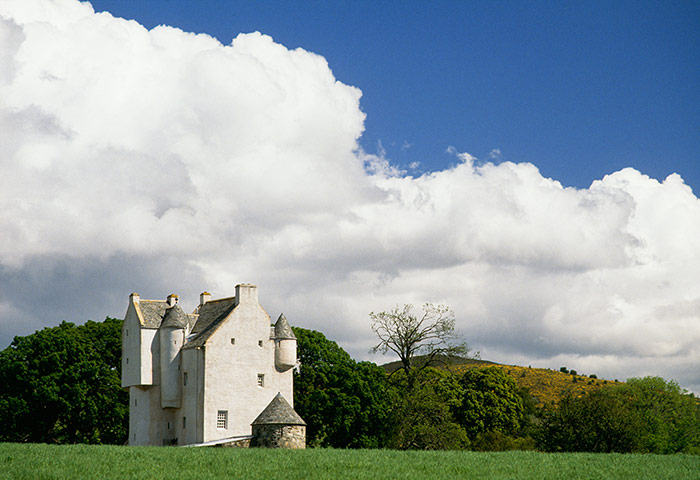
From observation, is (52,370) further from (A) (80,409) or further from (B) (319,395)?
(B) (319,395)

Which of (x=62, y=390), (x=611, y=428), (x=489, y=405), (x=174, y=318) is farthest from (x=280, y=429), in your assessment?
(x=489, y=405)

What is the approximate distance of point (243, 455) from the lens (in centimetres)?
3691

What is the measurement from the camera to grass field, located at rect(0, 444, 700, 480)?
1217 inches

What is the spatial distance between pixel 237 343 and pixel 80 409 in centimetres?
1806

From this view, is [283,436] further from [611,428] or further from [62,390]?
[611,428]

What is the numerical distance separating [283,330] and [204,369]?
7268 mm

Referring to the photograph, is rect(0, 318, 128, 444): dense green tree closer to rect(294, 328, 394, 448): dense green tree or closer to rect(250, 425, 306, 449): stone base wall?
rect(294, 328, 394, 448): dense green tree

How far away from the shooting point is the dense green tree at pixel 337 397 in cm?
6612

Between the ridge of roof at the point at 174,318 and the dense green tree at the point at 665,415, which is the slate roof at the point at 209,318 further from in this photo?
the dense green tree at the point at 665,415

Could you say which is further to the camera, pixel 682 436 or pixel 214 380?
pixel 682 436

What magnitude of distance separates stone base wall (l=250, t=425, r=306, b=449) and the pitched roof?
0.28 metres

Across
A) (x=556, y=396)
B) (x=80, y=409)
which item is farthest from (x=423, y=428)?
(x=556, y=396)

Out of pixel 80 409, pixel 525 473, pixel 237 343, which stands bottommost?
pixel 525 473

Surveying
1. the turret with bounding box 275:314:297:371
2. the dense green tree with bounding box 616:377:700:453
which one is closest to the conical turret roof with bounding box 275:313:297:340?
the turret with bounding box 275:314:297:371
